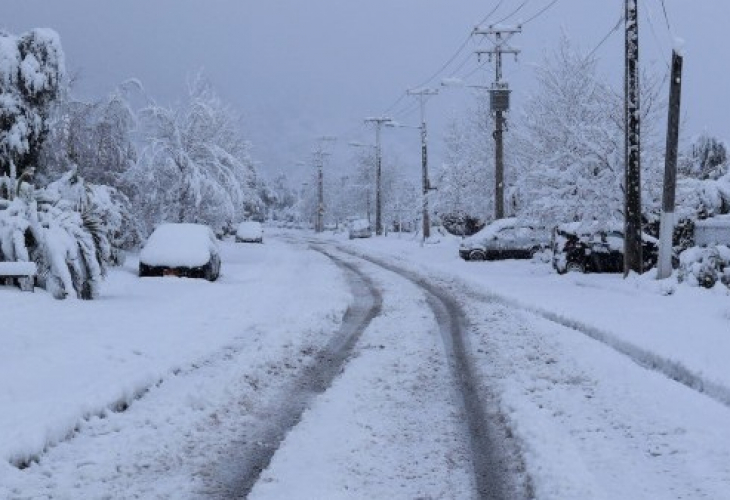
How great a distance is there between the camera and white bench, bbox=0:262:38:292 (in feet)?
40.5

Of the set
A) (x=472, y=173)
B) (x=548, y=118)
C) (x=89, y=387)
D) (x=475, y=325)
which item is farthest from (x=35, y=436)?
(x=472, y=173)

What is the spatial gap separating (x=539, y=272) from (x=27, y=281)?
615 inches

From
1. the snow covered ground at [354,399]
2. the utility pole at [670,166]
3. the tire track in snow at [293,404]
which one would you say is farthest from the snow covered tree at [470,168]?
the tire track in snow at [293,404]

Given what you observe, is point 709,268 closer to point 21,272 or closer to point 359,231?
point 21,272

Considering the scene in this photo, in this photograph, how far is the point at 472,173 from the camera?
43031 mm

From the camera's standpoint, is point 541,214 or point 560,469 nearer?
point 560,469

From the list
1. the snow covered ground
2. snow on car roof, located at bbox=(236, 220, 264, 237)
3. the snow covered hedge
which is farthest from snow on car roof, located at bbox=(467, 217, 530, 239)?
snow on car roof, located at bbox=(236, 220, 264, 237)

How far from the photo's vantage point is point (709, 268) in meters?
15.5

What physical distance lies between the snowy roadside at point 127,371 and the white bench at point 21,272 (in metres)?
0.29

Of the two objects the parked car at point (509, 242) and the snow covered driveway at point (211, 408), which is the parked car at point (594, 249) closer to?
the parked car at point (509, 242)

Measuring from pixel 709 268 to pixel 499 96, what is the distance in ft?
55.8

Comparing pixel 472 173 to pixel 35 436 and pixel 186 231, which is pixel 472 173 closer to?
pixel 186 231

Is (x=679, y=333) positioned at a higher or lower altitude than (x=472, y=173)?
lower

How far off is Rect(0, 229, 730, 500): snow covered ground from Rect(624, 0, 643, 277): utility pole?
4840 mm
